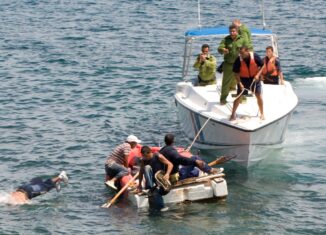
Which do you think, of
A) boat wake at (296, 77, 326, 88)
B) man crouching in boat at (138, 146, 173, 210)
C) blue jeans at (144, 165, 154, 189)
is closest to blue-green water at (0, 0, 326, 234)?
boat wake at (296, 77, 326, 88)

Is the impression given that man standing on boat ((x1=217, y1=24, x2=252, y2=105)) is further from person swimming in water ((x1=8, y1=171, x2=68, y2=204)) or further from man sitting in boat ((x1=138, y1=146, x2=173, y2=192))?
person swimming in water ((x1=8, y1=171, x2=68, y2=204))

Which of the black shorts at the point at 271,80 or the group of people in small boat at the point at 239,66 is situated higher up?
the group of people in small boat at the point at 239,66

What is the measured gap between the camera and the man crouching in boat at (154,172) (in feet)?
61.0

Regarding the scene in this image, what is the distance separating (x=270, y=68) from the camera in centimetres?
2408

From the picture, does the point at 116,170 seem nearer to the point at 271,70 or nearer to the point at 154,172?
the point at 154,172

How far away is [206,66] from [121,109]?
527cm

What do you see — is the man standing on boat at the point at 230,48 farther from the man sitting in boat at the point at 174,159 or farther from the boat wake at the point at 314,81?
the boat wake at the point at 314,81

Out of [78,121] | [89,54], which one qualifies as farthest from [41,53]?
[78,121]

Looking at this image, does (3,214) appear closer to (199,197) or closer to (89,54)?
(199,197)

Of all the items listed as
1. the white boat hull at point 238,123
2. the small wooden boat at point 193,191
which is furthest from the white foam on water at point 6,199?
the white boat hull at point 238,123

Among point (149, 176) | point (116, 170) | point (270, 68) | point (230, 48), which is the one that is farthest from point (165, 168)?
point (270, 68)

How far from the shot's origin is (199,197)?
62.8 ft

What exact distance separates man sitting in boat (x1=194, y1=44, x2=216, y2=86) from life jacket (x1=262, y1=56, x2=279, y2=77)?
4.74ft

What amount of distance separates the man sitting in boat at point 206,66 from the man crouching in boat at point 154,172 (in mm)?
5308
